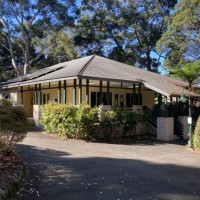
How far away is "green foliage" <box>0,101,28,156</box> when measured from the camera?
26.4ft

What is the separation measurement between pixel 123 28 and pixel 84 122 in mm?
28116

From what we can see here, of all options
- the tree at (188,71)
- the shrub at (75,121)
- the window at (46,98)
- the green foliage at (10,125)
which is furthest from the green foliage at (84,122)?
the window at (46,98)

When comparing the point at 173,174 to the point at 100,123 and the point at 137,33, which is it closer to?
the point at 100,123

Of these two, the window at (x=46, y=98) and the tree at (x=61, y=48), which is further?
the tree at (x=61, y=48)

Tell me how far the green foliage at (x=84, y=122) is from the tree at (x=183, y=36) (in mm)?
10367

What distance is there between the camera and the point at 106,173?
8.38 meters

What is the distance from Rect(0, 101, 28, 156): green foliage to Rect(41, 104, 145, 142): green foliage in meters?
6.28

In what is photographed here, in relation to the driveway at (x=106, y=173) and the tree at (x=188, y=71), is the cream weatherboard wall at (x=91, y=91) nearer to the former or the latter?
the tree at (x=188, y=71)

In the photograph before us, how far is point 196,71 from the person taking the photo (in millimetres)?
15492

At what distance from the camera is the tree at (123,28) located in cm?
→ 3981

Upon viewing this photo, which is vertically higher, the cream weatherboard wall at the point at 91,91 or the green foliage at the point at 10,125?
the cream weatherboard wall at the point at 91,91

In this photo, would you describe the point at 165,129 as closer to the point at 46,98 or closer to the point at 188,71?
the point at 188,71

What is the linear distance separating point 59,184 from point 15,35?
35398 mm

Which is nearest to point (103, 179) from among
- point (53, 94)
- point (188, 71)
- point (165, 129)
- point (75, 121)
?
point (75, 121)
